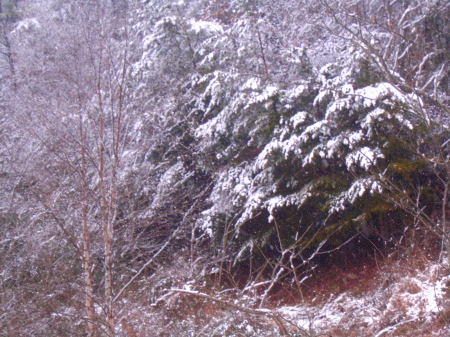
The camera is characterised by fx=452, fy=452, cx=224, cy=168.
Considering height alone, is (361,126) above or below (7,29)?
below

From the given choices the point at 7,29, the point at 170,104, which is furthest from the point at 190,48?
the point at 7,29

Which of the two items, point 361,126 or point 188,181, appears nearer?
point 361,126

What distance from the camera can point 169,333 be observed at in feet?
21.4

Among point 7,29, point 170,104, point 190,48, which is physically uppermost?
point 7,29

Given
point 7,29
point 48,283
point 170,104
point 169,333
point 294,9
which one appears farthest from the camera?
point 7,29

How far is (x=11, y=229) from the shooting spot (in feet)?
27.3

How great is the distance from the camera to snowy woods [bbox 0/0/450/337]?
19.8ft

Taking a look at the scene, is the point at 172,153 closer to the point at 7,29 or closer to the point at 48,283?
the point at 48,283

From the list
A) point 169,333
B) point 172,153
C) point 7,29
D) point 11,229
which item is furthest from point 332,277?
point 7,29

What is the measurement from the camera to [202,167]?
9.77 m

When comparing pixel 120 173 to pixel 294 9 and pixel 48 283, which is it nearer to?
pixel 48 283

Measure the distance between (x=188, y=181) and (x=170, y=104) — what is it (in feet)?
5.59

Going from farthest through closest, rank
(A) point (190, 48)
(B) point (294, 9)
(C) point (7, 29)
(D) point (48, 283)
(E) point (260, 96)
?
1. (C) point (7, 29)
2. (B) point (294, 9)
3. (A) point (190, 48)
4. (E) point (260, 96)
5. (D) point (48, 283)

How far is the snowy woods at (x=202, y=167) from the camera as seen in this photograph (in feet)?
19.8
